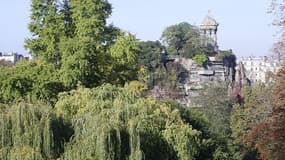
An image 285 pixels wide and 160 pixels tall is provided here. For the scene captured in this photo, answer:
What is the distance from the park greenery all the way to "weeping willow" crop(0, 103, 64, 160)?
3cm

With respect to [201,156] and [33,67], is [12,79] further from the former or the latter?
[201,156]

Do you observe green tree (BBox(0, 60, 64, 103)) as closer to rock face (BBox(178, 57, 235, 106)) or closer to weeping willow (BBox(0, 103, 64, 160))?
A: weeping willow (BBox(0, 103, 64, 160))

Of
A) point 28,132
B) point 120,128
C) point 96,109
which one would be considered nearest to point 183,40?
point 96,109

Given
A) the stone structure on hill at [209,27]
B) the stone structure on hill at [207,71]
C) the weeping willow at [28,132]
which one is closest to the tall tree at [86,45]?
the weeping willow at [28,132]

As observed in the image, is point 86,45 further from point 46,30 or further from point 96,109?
point 96,109

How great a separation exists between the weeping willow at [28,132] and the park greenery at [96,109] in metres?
0.03

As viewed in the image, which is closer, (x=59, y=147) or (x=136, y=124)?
(x=59, y=147)

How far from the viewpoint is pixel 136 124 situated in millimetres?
18219

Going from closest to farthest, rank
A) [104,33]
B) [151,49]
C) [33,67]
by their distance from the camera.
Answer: [33,67] < [104,33] < [151,49]

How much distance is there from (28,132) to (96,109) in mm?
3940

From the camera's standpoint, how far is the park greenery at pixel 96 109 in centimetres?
1653

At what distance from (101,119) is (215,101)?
27897 mm

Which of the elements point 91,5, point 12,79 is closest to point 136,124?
point 12,79

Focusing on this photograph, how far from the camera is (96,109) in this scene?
66.5 feet
